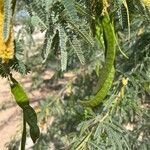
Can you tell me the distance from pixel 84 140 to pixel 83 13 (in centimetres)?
144

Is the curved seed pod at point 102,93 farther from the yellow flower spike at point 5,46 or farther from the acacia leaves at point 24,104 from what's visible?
the yellow flower spike at point 5,46

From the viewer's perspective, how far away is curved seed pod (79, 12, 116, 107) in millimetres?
1036

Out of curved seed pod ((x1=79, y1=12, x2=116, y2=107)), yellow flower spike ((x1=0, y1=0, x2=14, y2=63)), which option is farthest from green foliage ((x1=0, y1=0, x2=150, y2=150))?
yellow flower spike ((x1=0, y1=0, x2=14, y2=63))

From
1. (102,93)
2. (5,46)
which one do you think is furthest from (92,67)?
(5,46)

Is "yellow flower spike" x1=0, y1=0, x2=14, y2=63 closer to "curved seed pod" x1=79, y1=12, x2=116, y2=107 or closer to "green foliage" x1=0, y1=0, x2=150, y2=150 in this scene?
"green foliage" x1=0, y1=0, x2=150, y2=150

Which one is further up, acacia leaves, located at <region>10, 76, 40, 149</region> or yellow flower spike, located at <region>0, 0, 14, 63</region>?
yellow flower spike, located at <region>0, 0, 14, 63</region>

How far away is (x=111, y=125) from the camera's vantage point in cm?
257

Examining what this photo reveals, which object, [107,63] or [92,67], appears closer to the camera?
[107,63]

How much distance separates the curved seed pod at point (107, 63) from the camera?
3.40 ft

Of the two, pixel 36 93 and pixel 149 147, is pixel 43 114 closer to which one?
pixel 149 147

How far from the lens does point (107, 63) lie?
104 cm

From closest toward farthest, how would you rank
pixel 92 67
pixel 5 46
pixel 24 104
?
pixel 5 46, pixel 24 104, pixel 92 67

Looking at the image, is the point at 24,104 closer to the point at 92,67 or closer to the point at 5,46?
the point at 5,46

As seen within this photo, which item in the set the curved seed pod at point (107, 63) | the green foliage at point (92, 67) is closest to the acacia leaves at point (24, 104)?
the green foliage at point (92, 67)
